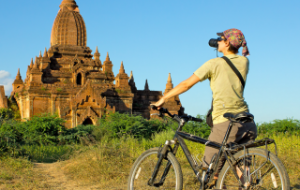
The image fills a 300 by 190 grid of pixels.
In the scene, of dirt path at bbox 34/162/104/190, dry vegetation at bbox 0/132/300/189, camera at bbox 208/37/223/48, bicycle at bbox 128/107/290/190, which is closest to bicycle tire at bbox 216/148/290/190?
bicycle at bbox 128/107/290/190

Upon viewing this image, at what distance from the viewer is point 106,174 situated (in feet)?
18.0

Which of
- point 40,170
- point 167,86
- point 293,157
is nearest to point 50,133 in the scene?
point 40,170

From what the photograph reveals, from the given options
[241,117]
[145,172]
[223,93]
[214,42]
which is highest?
[214,42]

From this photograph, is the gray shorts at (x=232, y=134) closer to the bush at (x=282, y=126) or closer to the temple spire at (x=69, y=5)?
the bush at (x=282, y=126)

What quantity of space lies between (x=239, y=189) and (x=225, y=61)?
1.08 m

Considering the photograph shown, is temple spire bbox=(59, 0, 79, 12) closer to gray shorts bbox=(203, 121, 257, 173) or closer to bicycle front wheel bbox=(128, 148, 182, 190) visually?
bicycle front wheel bbox=(128, 148, 182, 190)

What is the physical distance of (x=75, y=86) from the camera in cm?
2262

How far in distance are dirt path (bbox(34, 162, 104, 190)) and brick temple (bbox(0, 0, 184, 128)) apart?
11.6 metres

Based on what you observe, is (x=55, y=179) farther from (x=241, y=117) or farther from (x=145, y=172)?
(x=241, y=117)

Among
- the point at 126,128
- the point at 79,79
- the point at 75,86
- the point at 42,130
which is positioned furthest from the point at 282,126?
the point at 79,79

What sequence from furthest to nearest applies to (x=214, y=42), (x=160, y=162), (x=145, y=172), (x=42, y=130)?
1. (x=42, y=130)
2. (x=145, y=172)
3. (x=214, y=42)
4. (x=160, y=162)

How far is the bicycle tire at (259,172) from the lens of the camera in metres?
2.57

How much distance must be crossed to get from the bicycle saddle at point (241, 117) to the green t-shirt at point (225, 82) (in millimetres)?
201

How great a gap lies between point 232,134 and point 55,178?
3574 millimetres
